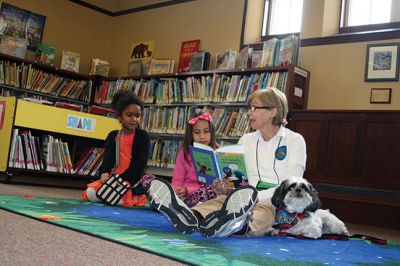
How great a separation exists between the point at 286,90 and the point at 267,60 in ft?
1.62

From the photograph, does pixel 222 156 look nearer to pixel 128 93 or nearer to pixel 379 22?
pixel 128 93

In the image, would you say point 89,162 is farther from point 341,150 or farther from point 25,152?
point 341,150

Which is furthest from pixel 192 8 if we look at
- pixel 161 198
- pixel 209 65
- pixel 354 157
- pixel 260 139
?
pixel 161 198

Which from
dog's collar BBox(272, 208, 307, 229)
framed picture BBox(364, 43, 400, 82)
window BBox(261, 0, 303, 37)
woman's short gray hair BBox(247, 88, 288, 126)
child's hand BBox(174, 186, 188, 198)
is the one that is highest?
window BBox(261, 0, 303, 37)

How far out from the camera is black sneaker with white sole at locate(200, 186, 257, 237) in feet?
5.84

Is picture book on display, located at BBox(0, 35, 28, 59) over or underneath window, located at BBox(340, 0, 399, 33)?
underneath

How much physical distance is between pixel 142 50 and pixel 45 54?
4.44ft

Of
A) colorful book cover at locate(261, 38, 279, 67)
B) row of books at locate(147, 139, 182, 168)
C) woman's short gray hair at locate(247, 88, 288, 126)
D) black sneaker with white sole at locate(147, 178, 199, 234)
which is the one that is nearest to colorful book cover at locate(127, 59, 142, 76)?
row of books at locate(147, 139, 182, 168)

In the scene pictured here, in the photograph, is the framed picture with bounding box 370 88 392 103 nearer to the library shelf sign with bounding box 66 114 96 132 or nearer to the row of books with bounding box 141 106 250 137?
the row of books with bounding box 141 106 250 137

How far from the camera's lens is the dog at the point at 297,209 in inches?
82.8

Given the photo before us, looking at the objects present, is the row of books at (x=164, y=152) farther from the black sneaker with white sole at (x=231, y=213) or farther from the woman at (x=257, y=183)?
the black sneaker with white sole at (x=231, y=213)

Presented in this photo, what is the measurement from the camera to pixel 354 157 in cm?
392

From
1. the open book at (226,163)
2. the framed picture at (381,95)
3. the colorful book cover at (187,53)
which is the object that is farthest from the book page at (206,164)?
the colorful book cover at (187,53)

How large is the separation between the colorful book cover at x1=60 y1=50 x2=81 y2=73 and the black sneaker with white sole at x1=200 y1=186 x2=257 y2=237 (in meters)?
5.16
